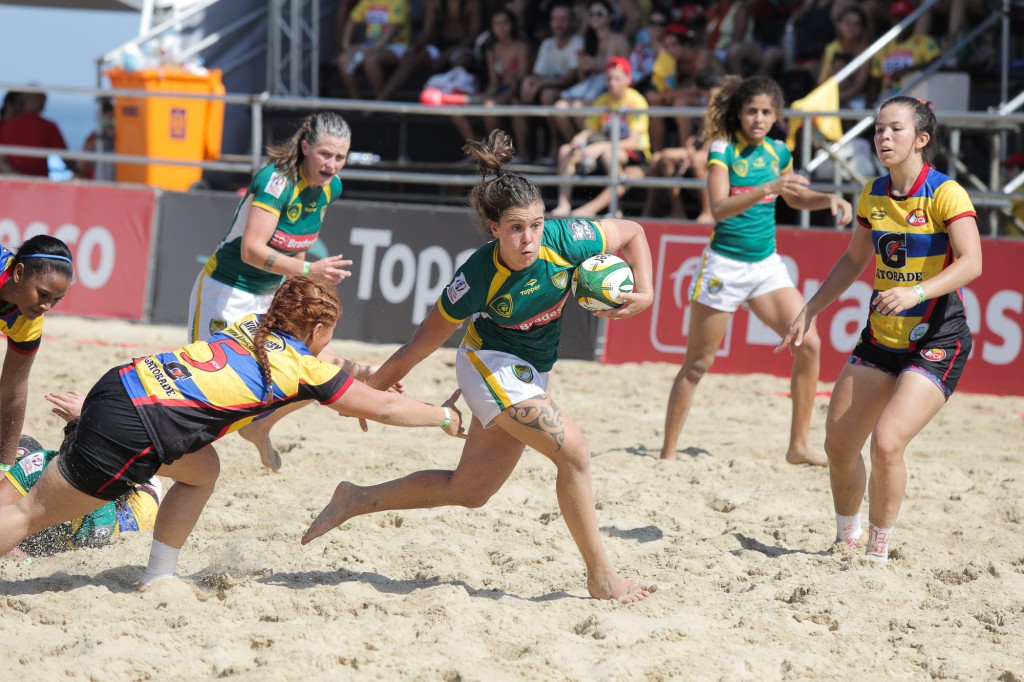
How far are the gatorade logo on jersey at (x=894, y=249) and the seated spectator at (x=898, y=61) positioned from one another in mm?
6433

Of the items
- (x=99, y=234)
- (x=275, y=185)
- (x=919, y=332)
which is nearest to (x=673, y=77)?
(x=99, y=234)

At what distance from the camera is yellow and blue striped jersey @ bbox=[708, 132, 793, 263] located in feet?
20.3

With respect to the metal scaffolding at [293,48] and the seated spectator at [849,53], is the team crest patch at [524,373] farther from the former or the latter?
the metal scaffolding at [293,48]

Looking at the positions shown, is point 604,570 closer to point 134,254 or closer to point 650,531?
point 650,531

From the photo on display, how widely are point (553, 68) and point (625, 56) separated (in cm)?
94

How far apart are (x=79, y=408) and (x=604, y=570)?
205 cm

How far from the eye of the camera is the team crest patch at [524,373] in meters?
3.96

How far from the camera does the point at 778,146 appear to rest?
20.9ft

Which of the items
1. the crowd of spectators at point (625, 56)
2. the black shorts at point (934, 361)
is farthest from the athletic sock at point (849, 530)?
the crowd of spectators at point (625, 56)

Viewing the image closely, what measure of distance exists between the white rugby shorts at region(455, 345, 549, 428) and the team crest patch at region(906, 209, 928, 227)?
1606 mm

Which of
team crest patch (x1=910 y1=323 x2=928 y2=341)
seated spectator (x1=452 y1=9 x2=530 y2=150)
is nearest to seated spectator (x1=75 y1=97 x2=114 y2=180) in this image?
seated spectator (x1=452 y1=9 x2=530 y2=150)

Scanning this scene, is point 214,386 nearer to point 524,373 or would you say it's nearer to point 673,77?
point 524,373

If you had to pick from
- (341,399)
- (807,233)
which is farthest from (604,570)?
(807,233)

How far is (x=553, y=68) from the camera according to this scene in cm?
1204
